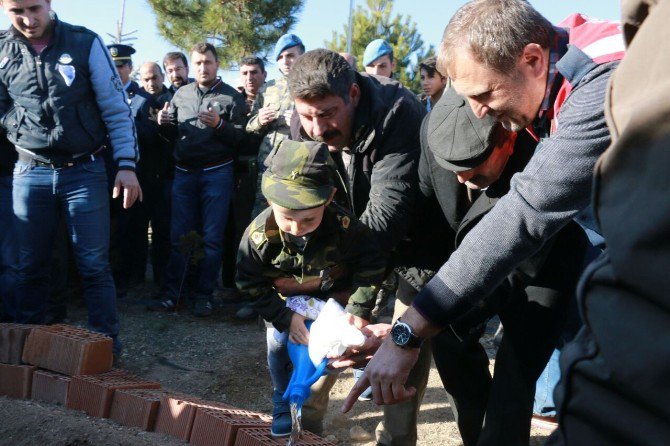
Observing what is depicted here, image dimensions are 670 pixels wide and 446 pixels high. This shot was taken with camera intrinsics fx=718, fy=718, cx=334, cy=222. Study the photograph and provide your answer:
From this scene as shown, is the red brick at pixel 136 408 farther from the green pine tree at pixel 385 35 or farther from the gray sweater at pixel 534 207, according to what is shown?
the green pine tree at pixel 385 35

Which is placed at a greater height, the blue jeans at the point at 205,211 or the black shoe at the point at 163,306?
the blue jeans at the point at 205,211

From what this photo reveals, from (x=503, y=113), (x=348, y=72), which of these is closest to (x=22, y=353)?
(x=348, y=72)

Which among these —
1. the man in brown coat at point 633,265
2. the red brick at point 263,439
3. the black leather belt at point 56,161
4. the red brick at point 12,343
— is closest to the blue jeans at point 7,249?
the black leather belt at point 56,161

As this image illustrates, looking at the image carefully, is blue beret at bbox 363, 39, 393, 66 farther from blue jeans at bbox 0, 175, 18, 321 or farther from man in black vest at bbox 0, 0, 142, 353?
blue jeans at bbox 0, 175, 18, 321

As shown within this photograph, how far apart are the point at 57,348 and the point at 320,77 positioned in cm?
208

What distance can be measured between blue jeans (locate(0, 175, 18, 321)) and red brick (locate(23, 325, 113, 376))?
122 centimetres

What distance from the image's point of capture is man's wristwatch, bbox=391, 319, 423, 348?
2.12m

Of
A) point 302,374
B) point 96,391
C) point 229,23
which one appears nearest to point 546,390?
point 302,374

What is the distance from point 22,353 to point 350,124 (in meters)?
2.27

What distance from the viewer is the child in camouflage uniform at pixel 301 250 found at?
2777mm

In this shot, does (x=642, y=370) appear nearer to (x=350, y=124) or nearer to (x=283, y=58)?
(x=350, y=124)

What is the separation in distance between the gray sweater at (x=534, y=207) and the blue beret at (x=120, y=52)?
5412 mm

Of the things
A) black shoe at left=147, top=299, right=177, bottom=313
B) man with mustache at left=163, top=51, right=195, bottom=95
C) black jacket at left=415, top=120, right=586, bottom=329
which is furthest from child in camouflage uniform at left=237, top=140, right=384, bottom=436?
man with mustache at left=163, top=51, right=195, bottom=95

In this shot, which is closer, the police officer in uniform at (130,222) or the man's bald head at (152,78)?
the police officer in uniform at (130,222)
